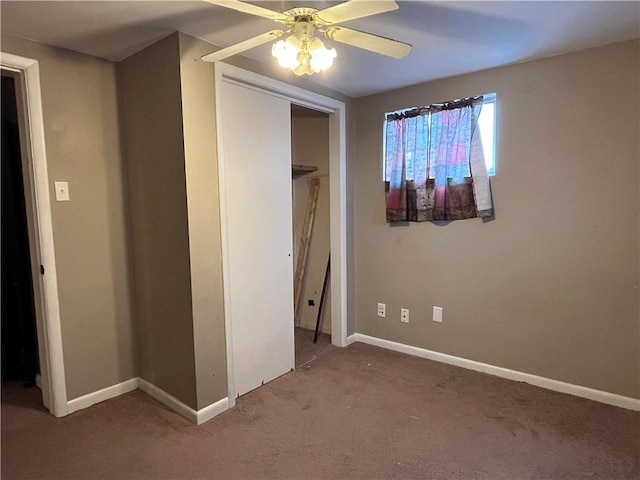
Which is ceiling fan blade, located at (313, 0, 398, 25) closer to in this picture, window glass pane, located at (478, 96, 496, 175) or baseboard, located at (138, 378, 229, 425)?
window glass pane, located at (478, 96, 496, 175)

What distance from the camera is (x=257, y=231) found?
266cm

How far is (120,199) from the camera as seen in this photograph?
257 cm

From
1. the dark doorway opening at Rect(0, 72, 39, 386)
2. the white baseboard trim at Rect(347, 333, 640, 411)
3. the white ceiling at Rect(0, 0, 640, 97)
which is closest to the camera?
the white ceiling at Rect(0, 0, 640, 97)

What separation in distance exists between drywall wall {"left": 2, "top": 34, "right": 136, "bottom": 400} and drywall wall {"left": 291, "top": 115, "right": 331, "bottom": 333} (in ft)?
5.80

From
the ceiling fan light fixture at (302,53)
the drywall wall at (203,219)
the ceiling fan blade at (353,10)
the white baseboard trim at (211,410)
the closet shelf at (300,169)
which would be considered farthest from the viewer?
the closet shelf at (300,169)

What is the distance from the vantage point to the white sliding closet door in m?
2.48

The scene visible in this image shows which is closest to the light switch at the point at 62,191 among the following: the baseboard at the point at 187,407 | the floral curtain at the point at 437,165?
the baseboard at the point at 187,407

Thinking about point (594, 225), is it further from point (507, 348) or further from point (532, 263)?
point (507, 348)

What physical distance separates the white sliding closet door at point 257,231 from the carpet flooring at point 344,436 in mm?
257

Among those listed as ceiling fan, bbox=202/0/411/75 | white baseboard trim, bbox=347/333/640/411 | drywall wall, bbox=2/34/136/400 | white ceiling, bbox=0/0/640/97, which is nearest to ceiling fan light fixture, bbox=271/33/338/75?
ceiling fan, bbox=202/0/411/75

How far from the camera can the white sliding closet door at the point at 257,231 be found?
248 cm

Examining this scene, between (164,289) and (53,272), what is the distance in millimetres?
614

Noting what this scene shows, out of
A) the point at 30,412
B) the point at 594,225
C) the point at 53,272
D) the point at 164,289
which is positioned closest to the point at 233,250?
the point at 164,289

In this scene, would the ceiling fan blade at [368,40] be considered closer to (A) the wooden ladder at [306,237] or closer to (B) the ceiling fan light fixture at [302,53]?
(B) the ceiling fan light fixture at [302,53]
